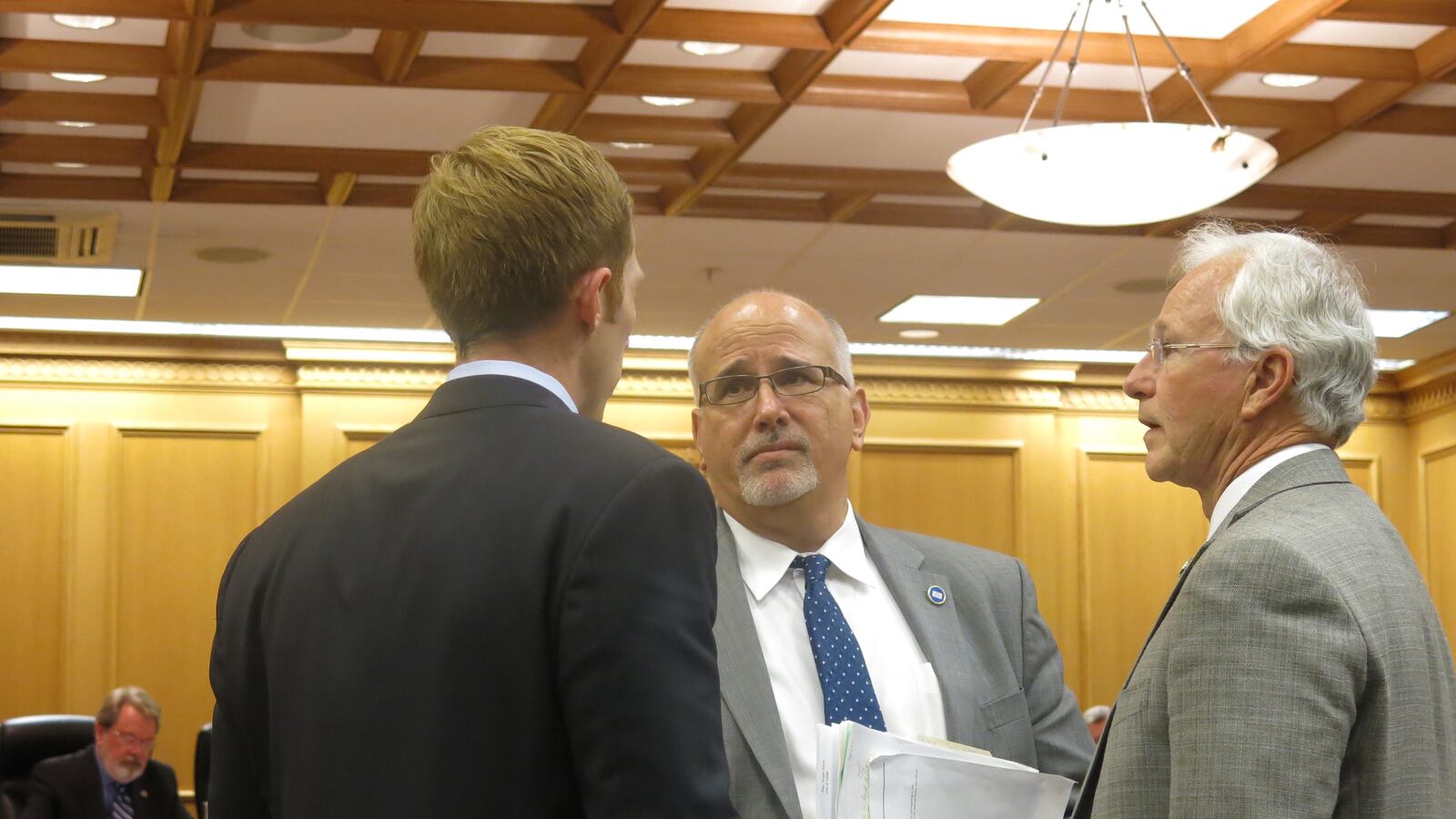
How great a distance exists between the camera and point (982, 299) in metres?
9.25

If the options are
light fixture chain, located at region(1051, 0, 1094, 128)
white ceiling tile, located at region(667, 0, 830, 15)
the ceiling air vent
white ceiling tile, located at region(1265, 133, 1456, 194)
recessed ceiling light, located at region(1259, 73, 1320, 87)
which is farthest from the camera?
the ceiling air vent

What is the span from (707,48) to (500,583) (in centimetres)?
454

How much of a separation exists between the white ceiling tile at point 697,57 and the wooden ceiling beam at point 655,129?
21.2 inches

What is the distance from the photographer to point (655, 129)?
635cm

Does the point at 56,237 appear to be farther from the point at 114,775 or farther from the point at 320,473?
the point at 320,473

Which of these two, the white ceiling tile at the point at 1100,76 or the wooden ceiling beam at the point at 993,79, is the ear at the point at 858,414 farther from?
the white ceiling tile at the point at 1100,76

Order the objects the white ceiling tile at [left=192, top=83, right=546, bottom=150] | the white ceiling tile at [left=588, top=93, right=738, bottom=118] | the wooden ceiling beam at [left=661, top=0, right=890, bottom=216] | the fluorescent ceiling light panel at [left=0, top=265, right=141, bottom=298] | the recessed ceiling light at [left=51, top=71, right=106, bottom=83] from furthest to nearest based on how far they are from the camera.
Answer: the fluorescent ceiling light panel at [left=0, top=265, right=141, bottom=298], the white ceiling tile at [left=588, top=93, right=738, bottom=118], the white ceiling tile at [left=192, top=83, right=546, bottom=150], the recessed ceiling light at [left=51, top=71, right=106, bottom=83], the wooden ceiling beam at [left=661, top=0, right=890, bottom=216]

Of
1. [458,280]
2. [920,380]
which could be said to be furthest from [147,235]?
[458,280]

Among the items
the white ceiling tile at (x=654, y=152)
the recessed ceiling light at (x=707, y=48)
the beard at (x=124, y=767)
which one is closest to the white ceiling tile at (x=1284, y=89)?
the recessed ceiling light at (x=707, y=48)

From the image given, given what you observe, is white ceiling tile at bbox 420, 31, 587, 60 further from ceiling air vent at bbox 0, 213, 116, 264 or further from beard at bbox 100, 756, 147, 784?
beard at bbox 100, 756, 147, 784

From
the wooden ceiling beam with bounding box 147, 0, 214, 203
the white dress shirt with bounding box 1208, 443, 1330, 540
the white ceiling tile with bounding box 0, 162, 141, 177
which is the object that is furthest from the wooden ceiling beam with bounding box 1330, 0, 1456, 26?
the white ceiling tile with bounding box 0, 162, 141, 177

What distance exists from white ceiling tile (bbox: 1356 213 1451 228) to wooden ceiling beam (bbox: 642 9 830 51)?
11.5 feet

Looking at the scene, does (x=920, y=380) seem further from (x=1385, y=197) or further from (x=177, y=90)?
(x=177, y=90)

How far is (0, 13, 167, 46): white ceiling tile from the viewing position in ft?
17.4
